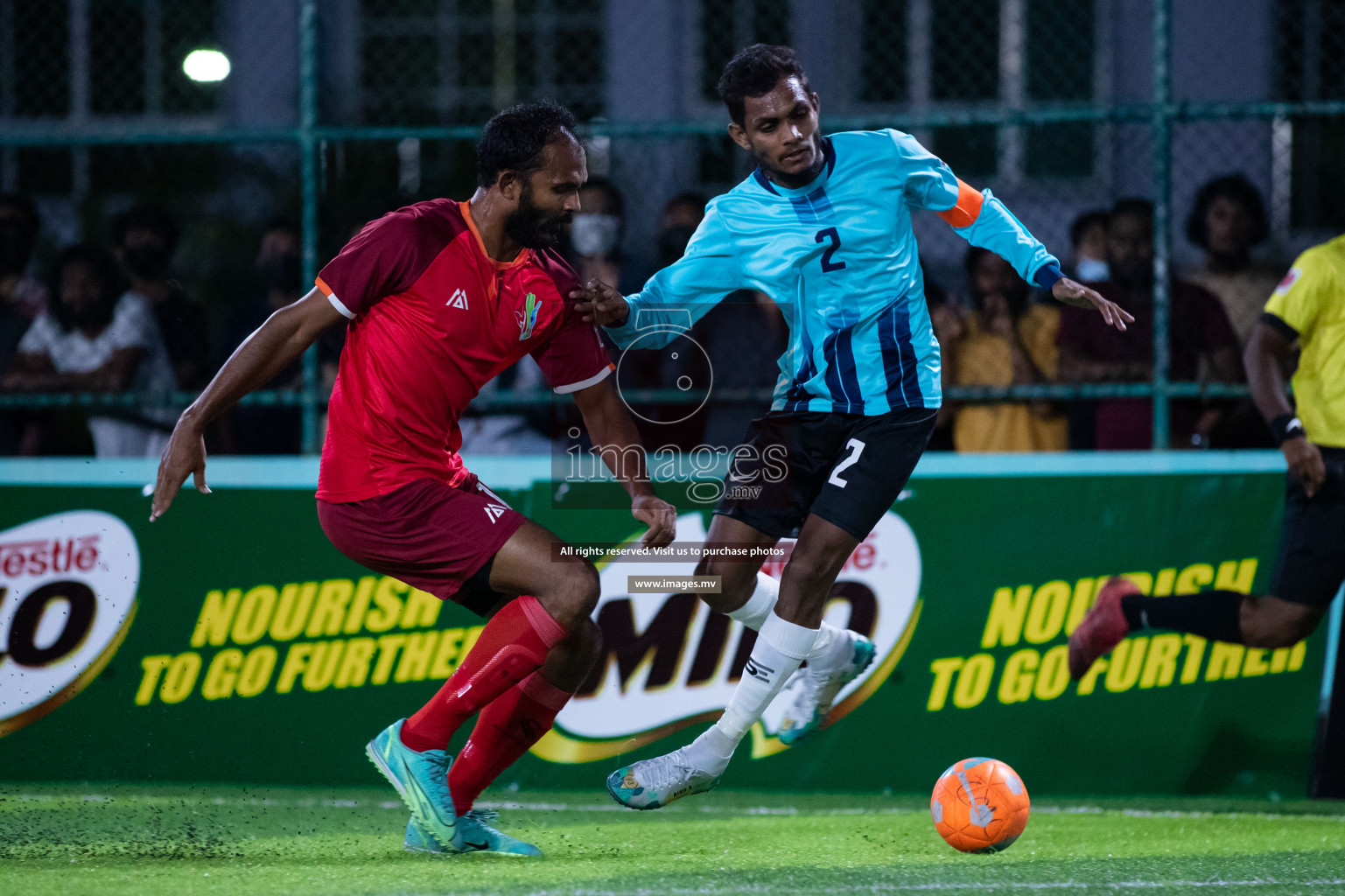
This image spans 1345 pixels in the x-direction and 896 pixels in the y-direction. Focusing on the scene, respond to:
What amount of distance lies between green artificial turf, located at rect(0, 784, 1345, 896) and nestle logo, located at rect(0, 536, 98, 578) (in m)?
0.89

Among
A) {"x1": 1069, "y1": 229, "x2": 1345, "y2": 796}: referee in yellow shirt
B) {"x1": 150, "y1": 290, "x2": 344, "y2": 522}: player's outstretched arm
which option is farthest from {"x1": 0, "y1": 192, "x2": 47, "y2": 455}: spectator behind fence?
{"x1": 1069, "y1": 229, "x2": 1345, "y2": 796}: referee in yellow shirt

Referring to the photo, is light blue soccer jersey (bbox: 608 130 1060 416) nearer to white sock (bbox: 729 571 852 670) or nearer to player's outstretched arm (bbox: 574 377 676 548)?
player's outstretched arm (bbox: 574 377 676 548)

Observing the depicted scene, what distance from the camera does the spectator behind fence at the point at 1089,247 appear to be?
677 cm

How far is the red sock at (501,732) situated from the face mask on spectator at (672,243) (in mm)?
2473

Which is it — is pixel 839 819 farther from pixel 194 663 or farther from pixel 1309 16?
pixel 1309 16

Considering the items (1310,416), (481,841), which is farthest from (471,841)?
(1310,416)

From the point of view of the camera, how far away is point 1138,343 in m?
6.48

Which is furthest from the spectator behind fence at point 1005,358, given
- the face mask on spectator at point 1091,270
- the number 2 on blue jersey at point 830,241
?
the number 2 on blue jersey at point 830,241

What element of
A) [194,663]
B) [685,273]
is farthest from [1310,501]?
[194,663]

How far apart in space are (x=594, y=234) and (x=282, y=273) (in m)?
1.49

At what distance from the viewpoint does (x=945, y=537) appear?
6.46 m

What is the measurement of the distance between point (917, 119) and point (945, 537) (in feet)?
5.68

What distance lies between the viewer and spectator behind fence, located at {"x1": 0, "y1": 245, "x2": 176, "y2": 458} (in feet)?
21.7

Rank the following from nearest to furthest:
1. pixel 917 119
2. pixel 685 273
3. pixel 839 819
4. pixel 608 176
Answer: pixel 685 273 < pixel 839 819 < pixel 917 119 < pixel 608 176
